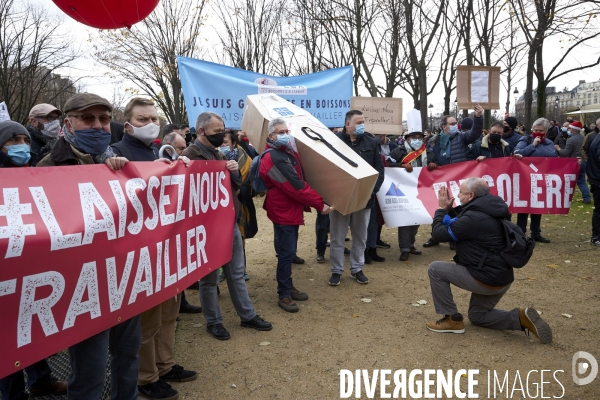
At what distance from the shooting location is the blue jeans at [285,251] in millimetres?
5043

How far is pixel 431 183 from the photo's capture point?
7395 millimetres

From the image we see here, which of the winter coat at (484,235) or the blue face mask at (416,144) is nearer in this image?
the winter coat at (484,235)

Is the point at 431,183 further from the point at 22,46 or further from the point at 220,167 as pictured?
the point at 22,46

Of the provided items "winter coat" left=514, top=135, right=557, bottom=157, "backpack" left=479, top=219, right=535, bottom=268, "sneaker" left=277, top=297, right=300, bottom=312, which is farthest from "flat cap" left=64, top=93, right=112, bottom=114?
"winter coat" left=514, top=135, right=557, bottom=157

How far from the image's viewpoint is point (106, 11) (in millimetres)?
4273

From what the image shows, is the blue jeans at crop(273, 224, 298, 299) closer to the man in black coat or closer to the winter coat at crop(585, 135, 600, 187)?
the man in black coat

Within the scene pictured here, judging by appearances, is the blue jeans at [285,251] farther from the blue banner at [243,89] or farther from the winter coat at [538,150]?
the winter coat at [538,150]

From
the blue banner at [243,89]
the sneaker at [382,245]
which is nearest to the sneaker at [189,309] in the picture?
the blue banner at [243,89]

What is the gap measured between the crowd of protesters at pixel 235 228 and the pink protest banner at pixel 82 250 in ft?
0.52

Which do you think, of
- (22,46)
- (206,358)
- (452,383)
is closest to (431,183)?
(452,383)

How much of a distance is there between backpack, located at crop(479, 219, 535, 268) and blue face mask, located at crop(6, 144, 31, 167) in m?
3.89

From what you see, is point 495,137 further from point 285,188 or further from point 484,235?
point 285,188

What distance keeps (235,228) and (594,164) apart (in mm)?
6229

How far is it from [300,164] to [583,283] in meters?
3.87
